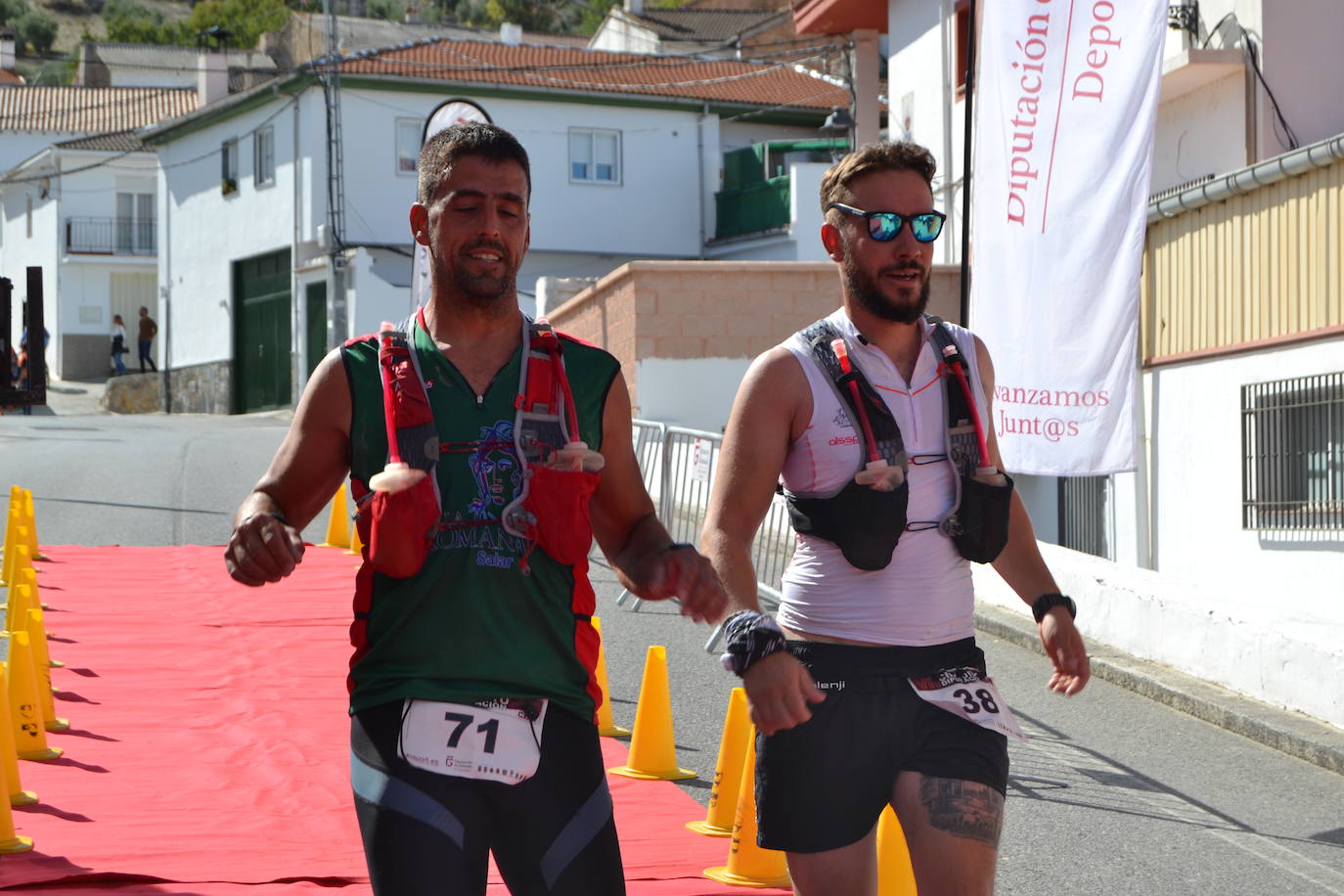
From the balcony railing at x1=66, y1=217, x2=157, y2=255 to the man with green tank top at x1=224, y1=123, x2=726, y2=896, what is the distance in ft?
189

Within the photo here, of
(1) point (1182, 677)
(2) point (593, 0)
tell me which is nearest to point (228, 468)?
(1) point (1182, 677)

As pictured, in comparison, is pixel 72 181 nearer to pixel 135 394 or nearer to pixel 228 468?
pixel 135 394

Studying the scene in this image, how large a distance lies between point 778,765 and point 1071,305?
9.04 metres

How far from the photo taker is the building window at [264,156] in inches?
1646

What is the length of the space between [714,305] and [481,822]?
19107 mm

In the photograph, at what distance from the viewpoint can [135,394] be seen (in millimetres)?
48312

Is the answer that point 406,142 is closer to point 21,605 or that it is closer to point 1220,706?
point 21,605

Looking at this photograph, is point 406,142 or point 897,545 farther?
point 406,142

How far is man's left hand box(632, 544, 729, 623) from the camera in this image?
10.2 feet

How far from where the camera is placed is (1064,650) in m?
3.91

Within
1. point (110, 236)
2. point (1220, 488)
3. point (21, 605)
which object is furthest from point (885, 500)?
point (110, 236)

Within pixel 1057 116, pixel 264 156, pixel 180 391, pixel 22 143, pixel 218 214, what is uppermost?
pixel 22 143

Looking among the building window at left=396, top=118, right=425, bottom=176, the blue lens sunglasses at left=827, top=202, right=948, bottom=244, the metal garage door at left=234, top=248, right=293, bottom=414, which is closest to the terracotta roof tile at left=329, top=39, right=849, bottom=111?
the building window at left=396, top=118, right=425, bottom=176

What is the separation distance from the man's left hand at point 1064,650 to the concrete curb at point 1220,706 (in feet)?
14.9
